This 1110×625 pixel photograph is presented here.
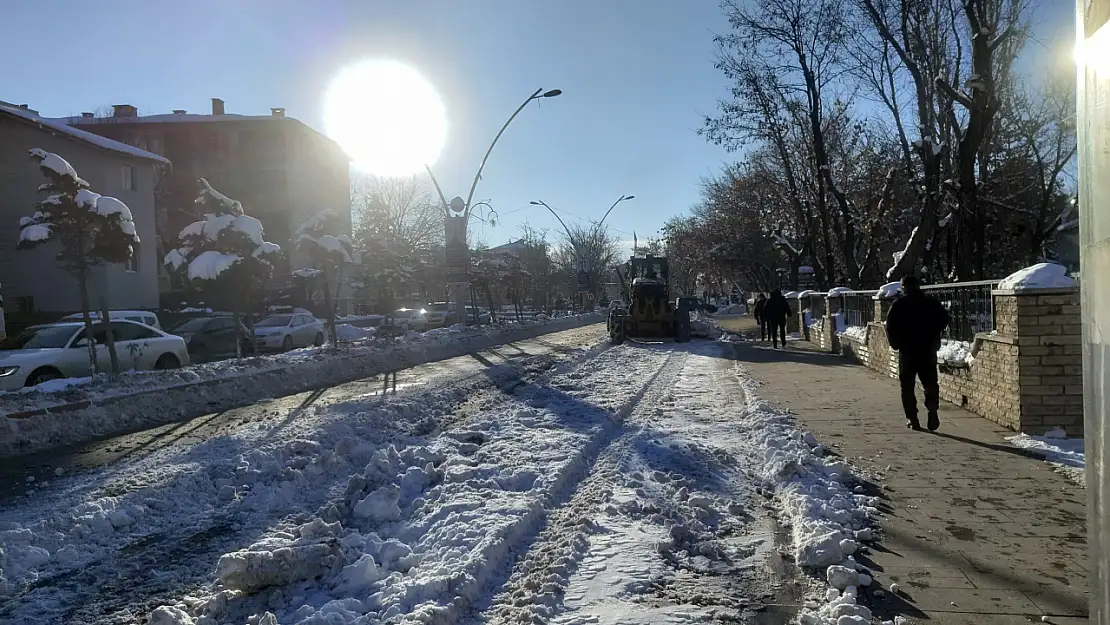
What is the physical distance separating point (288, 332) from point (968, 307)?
67.0 feet

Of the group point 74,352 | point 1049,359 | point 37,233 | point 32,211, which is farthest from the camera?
point 32,211

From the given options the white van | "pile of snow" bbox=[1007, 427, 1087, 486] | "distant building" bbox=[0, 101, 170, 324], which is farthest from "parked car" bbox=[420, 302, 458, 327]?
"pile of snow" bbox=[1007, 427, 1087, 486]

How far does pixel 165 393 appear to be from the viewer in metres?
12.2

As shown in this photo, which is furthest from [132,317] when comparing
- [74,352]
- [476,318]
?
[476,318]

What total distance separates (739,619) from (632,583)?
0.66 metres

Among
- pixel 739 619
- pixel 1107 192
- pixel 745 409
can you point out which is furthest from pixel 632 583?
pixel 745 409

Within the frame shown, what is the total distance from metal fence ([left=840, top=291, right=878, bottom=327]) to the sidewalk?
7.23 metres

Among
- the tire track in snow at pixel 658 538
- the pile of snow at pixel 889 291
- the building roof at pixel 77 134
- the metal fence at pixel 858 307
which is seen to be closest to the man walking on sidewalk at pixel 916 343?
the tire track in snow at pixel 658 538

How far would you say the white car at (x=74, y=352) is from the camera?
12953 mm

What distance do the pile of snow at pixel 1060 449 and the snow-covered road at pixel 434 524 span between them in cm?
188

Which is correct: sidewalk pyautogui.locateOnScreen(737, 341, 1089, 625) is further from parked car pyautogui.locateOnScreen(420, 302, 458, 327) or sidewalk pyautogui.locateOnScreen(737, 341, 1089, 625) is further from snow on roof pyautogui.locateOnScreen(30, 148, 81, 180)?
parked car pyautogui.locateOnScreen(420, 302, 458, 327)

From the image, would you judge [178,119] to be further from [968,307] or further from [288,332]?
[968,307]

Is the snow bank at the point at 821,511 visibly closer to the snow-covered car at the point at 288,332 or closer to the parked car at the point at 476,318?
the snow-covered car at the point at 288,332

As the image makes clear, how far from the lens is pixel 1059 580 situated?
158 inches
